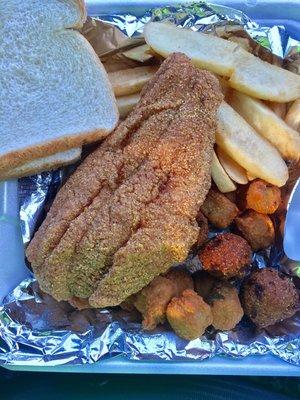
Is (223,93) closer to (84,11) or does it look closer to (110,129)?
(110,129)

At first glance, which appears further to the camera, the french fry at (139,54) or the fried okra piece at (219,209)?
the french fry at (139,54)

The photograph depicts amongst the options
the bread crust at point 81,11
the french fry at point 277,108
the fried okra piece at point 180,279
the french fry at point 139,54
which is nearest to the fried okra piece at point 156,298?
the fried okra piece at point 180,279

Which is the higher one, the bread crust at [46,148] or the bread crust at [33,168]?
the bread crust at [46,148]

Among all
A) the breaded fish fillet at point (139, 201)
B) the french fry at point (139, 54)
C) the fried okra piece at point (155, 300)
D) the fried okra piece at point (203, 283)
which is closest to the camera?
the breaded fish fillet at point (139, 201)

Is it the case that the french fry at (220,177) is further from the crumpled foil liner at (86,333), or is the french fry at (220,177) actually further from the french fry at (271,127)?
the crumpled foil liner at (86,333)

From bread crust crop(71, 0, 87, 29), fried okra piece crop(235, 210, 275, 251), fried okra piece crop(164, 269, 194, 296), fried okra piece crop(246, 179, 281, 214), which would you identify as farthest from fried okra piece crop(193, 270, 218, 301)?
bread crust crop(71, 0, 87, 29)

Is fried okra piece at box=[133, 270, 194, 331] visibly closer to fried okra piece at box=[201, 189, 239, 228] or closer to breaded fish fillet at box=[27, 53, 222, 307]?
breaded fish fillet at box=[27, 53, 222, 307]

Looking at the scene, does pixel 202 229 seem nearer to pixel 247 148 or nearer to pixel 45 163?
pixel 247 148
